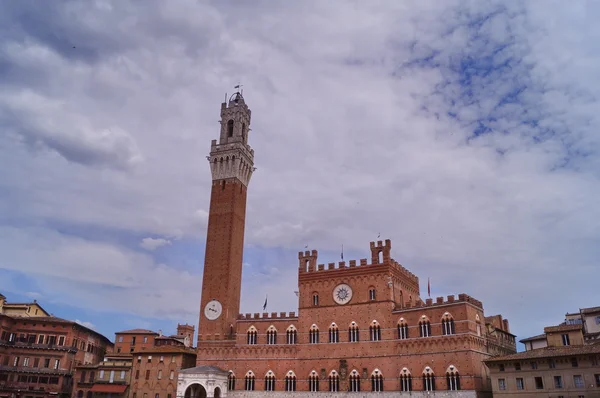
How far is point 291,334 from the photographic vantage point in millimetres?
57938

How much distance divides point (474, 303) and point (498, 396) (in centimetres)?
908

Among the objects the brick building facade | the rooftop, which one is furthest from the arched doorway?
the rooftop

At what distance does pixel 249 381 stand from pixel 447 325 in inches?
930

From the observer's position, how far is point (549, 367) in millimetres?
44062

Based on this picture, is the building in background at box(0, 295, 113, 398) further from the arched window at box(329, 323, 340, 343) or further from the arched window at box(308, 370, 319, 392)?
the arched window at box(329, 323, 340, 343)

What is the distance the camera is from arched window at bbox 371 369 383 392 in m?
51.2

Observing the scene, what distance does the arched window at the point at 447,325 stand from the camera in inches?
1923

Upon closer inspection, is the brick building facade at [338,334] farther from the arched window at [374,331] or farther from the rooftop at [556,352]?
the rooftop at [556,352]

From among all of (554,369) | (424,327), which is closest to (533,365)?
(554,369)

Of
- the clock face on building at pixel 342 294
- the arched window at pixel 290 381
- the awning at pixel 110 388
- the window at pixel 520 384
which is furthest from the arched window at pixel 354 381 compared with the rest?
the awning at pixel 110 388

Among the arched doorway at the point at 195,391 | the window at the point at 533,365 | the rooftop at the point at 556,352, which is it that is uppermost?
the rooftop at the point at 556,352

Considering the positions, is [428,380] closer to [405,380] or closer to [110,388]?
[405,380]

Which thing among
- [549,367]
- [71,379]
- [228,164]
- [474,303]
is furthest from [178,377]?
[549,367]

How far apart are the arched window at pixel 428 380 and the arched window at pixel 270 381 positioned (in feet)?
56.8
